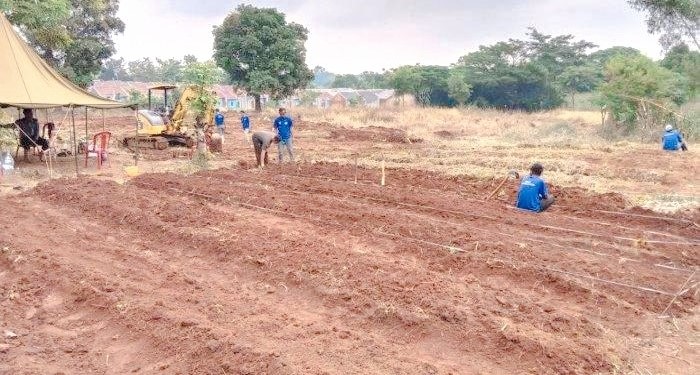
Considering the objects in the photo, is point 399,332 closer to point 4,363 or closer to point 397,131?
point 4,363

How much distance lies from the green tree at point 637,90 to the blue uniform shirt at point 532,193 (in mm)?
15048

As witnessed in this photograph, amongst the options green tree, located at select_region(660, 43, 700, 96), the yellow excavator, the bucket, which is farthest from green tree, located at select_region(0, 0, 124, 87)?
green tree, located at select_region(660, 43, 700, 96)

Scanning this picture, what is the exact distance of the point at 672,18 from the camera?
23.9 meters

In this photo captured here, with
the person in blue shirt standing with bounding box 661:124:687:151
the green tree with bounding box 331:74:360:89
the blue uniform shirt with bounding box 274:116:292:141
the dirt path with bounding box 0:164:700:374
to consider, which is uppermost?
the green tree with bounding box 331:74:360:89

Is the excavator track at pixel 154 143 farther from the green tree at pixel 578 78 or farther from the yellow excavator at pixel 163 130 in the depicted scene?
the green tree at pixel 578 78

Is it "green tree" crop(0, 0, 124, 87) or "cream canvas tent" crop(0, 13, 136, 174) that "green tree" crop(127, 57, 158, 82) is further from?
"cream canvas tent" crop(0, 13, 136, 174)

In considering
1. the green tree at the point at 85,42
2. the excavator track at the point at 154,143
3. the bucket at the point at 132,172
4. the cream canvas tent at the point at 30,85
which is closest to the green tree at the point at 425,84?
the green tree at the point at 85,42

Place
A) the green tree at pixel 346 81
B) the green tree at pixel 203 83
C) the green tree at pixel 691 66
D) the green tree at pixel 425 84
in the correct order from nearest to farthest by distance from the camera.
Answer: the green tree at pixel 203 83, the green tree at pixel 691 66, the green tree at pixel 425 84, the green tree at pixel 346 81

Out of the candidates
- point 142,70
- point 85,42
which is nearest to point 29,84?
point 85,42

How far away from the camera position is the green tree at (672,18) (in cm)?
2303

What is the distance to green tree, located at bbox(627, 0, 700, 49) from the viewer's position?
75.6ft

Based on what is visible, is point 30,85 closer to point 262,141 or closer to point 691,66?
point 262,141

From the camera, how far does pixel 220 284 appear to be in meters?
6.24

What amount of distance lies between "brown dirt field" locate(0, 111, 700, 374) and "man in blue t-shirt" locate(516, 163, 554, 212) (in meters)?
0.24
